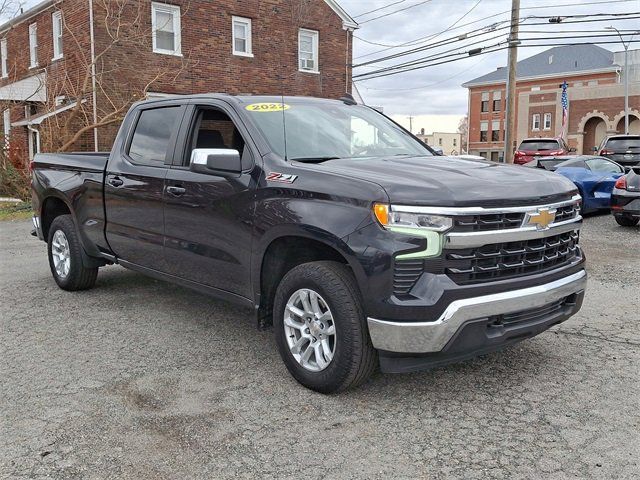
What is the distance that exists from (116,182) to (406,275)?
3.19 m

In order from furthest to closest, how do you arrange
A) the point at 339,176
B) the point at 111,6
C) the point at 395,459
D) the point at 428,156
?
1. the point at 111,6
2. the point at 428,156
3. the point at 339,176
4. the point at 395,459

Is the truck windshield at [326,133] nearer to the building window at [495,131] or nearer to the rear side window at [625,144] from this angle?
the rear side window at [625,144]

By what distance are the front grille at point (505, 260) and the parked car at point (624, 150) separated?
17.6 metres

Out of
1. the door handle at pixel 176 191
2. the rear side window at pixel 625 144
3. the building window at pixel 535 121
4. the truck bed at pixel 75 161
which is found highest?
the building window at pixel 535 121

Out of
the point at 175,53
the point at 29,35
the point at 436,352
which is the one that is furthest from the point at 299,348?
the point at 29,35

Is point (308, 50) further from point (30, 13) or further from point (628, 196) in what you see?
point (628, 196)

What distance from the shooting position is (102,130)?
60.7ft

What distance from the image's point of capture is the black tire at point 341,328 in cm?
Result: 344

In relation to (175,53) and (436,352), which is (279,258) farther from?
(175,53)

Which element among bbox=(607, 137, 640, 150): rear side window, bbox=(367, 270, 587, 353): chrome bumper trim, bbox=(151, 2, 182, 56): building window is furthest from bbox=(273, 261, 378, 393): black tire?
bbox=(607, 137, 640, 150): rear side window

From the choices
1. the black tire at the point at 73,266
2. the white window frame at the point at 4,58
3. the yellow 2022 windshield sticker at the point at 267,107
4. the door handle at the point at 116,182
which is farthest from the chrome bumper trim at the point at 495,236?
the white window frame at the point at 4,58

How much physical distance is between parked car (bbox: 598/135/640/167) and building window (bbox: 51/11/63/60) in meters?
18.4

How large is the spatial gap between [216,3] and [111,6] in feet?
12.7

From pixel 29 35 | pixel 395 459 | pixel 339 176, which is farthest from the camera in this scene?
pixel 29 35
